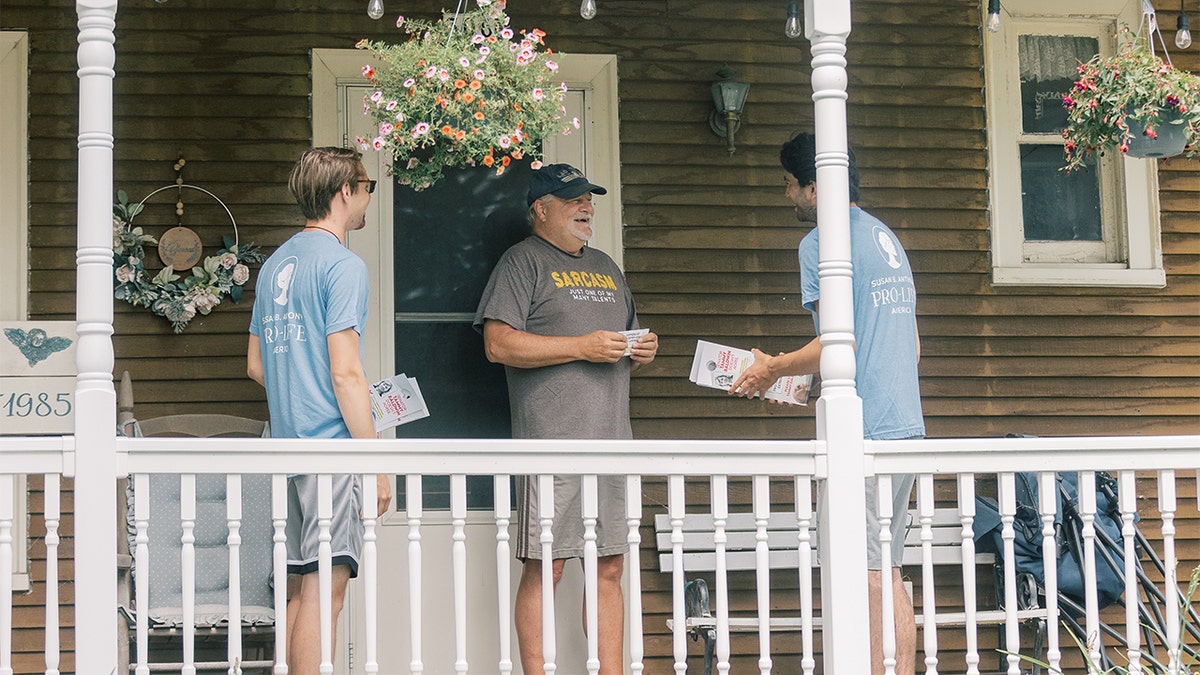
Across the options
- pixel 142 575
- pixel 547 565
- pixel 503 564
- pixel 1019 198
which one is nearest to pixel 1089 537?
pixel 547 565

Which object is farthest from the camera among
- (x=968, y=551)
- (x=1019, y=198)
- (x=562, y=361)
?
(x=1019, y=198)

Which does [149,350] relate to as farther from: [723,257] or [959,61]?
[959,61]

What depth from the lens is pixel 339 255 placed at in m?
4.12

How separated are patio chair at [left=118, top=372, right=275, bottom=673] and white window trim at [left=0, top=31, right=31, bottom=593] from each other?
0.41 meters

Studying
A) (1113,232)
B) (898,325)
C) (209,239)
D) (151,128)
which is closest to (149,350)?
(209,239)

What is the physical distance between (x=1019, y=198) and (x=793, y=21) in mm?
1276

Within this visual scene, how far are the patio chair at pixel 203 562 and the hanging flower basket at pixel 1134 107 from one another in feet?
10.5

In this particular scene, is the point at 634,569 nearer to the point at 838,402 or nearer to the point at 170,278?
the point at 838,402

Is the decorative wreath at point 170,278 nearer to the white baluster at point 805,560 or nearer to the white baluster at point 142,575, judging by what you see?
the white baluster at point 142,575

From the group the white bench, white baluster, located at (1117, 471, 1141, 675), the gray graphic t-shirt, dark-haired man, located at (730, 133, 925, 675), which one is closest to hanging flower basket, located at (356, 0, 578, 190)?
the gray graphic t-shirt

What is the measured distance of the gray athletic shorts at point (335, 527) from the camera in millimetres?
4113

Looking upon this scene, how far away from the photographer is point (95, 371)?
3789 millimetres

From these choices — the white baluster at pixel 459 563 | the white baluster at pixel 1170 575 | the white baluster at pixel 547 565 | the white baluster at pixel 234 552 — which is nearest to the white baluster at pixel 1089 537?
the white baluster at pixel 1170 575

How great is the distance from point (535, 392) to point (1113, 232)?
8.87 feet
